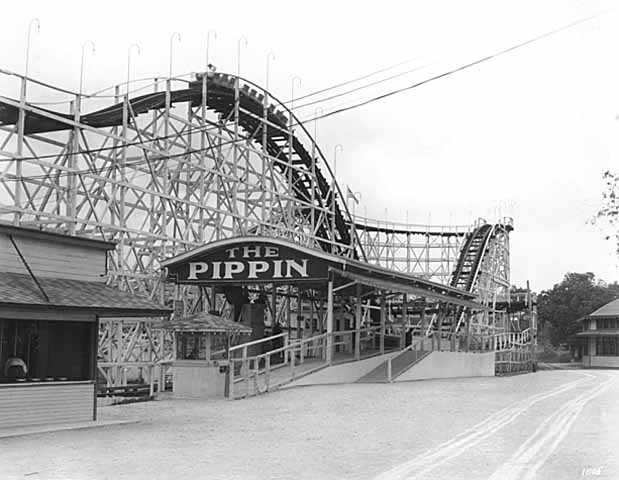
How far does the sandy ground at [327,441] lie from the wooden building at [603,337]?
50437 mm

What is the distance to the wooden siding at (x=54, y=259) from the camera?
610 inches

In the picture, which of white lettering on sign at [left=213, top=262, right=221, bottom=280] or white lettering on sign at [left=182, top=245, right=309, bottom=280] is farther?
white lettering on sign at [left=213, top=262, right=221, bottom=280]

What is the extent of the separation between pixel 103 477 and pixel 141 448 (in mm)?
2467

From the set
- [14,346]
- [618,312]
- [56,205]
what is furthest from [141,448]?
[618,312]

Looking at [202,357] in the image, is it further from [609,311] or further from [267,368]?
[609,311]

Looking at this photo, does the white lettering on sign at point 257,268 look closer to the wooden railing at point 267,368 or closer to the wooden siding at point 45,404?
the wooden railing at point 267,368

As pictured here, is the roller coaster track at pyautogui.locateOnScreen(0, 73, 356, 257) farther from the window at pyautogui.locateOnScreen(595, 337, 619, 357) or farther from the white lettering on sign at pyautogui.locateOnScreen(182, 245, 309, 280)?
the window at pyautogui.locateOnScreen(595, 337, 619, 357)

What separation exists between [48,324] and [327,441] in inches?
219

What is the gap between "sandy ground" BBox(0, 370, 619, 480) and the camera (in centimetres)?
1044

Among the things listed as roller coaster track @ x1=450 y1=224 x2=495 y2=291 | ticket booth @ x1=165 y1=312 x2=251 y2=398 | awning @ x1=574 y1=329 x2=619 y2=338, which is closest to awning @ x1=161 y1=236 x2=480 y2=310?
ticket booth @ x1=165 y1=312 x2=251 y2=398

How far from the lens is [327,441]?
43.4ft

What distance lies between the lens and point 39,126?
90.0 ft

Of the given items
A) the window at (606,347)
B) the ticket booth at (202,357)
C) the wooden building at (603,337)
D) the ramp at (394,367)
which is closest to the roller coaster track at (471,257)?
the ramp at (394,367)

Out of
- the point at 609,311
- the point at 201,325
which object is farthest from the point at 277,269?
the point at 609,311
